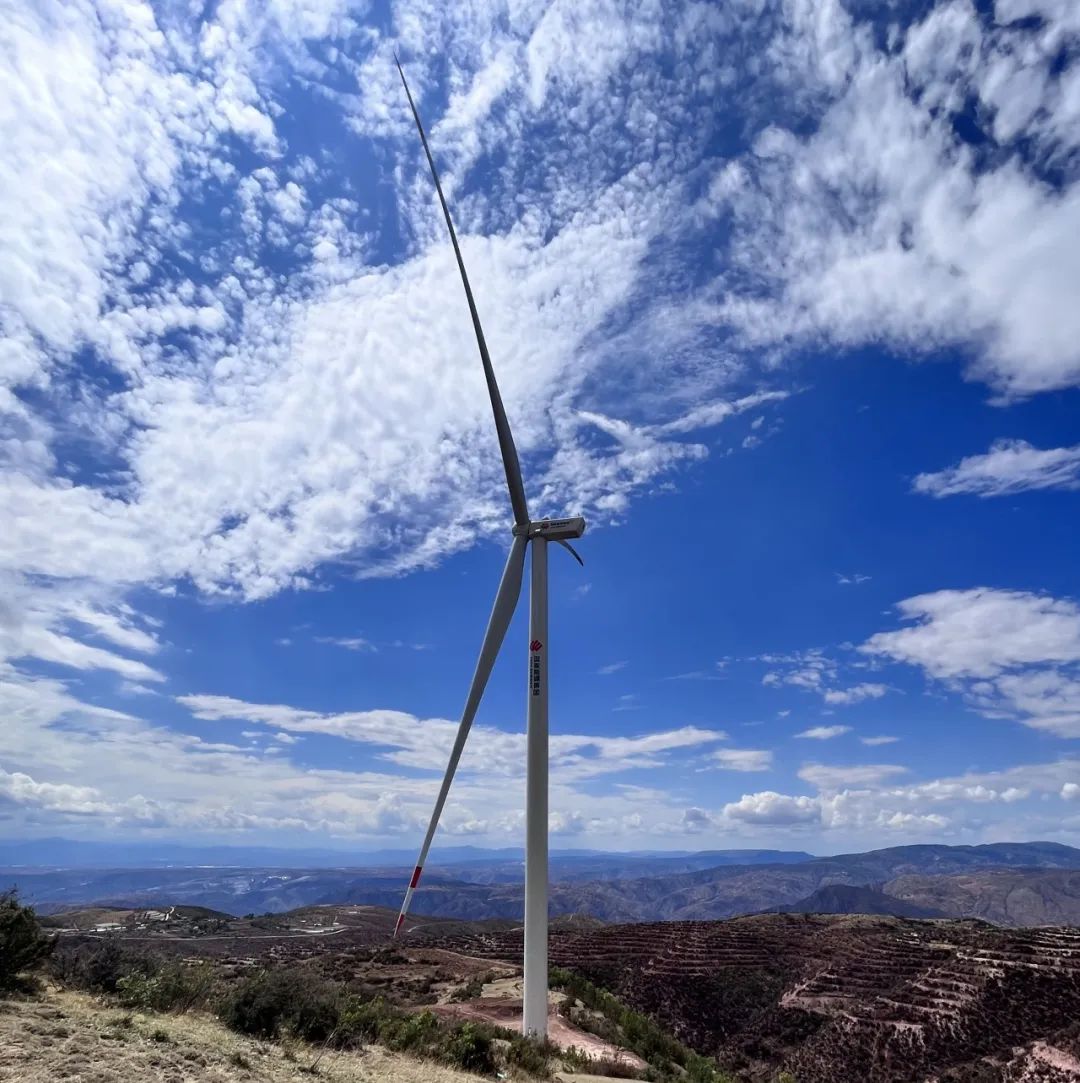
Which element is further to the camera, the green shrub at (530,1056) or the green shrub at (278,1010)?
the green shrub at (530,1056)

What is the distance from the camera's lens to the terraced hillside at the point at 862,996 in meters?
39.4

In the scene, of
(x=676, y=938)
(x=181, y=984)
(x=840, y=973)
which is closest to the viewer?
(x=181, y=984)

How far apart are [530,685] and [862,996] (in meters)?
→ 43.8

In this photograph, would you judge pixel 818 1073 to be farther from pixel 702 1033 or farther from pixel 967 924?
pixel 967 924

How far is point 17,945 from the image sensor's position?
17359 millimetres

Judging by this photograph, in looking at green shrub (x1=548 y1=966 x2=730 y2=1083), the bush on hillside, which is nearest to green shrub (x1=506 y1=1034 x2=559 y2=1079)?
green shrub (x1=548 y1=966 x2=730 y2=1083)

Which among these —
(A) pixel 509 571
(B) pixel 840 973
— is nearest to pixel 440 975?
(B) pixel 840 973

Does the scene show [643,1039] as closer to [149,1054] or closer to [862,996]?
[149,1054]

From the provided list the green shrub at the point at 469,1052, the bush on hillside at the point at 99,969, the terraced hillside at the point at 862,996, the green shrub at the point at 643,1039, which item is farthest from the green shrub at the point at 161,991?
the terraced hillside at the point at 862,996

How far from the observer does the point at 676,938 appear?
73.3m

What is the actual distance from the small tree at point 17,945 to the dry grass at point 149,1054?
2.89ft

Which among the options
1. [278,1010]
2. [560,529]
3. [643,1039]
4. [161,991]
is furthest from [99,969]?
[643,1039]

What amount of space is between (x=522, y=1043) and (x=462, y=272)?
79.2 ft

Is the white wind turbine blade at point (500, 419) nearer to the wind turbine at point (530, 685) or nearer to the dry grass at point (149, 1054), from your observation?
the wind turbine at point (530, 685)
